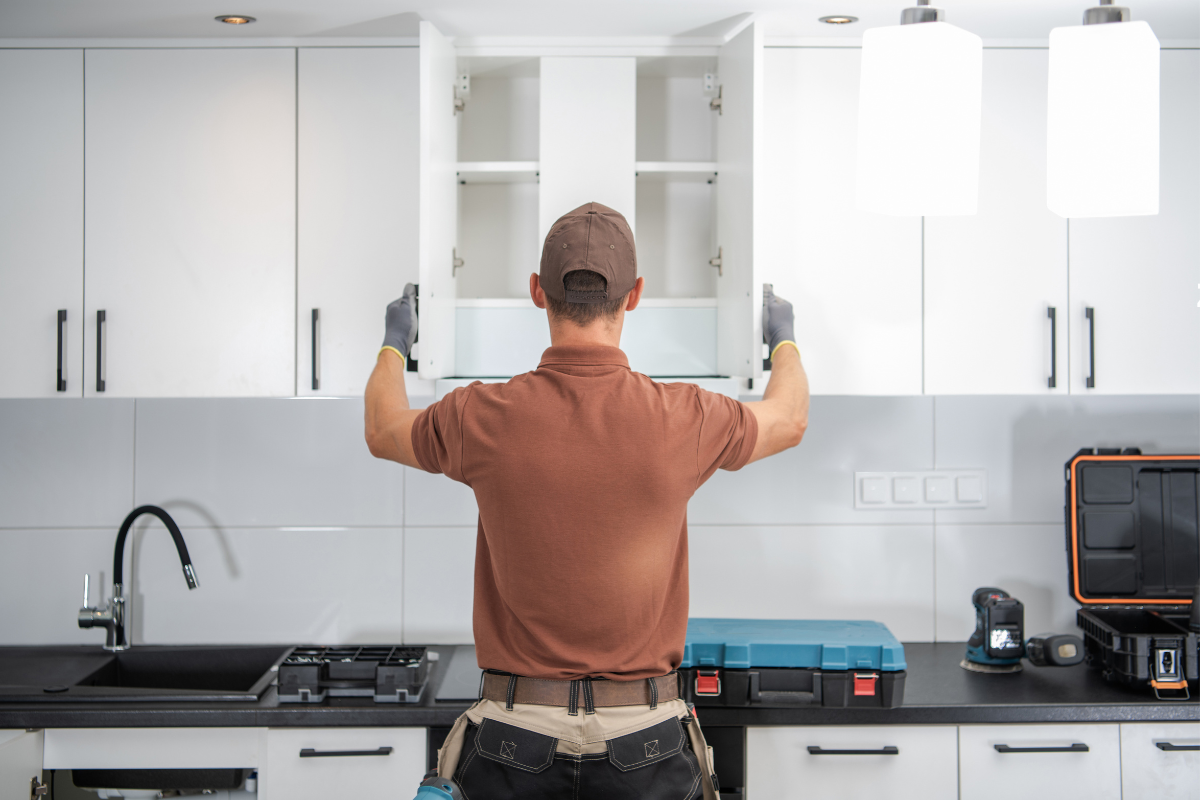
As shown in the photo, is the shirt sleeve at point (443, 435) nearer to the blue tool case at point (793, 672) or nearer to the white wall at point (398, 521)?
the blue tool case at point (793, 672)

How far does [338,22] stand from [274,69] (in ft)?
0.67

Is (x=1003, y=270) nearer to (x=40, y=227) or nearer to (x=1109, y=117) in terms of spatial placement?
(x=1109, y=117)

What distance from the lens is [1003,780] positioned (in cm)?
181

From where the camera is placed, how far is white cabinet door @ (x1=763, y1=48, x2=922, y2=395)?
6.27 ft

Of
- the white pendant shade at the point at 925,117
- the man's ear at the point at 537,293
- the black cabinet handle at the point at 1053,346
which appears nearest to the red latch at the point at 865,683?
the black cabinet handle at the point at 1053,346

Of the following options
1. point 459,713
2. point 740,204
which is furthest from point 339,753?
point 740,204

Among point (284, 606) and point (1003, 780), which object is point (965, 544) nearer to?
point (1003, 780)

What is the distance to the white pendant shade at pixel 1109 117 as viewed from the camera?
0.73 meters

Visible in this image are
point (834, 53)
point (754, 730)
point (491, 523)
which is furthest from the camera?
point (834, 53)

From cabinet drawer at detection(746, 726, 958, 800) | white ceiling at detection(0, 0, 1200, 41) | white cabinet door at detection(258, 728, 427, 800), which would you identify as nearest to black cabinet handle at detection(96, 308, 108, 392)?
white ceiling at detection(0, 0, 1200, 41)

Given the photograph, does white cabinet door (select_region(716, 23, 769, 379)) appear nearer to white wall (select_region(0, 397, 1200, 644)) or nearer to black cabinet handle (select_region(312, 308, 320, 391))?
white wall (select_region(0, 397, 1200, 644))

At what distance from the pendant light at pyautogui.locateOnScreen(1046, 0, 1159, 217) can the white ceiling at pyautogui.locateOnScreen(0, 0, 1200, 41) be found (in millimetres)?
1115

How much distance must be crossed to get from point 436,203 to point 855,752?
1.43 metres

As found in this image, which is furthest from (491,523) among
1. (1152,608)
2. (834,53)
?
(1152,608)
